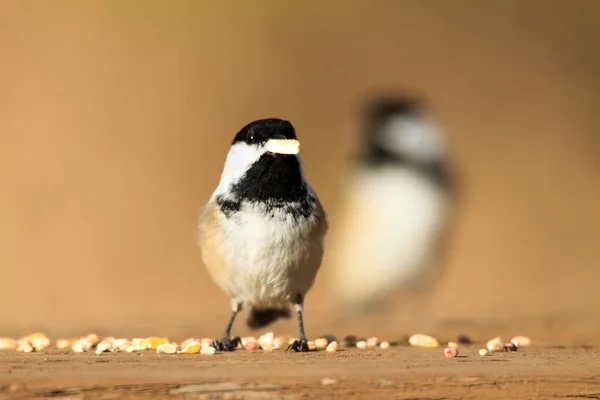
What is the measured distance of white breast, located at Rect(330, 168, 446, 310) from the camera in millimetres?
3305

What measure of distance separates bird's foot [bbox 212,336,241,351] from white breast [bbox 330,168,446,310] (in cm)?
171

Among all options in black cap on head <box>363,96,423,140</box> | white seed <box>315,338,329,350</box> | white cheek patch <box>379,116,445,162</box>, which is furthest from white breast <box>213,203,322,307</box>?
black cap on head <box>363,96,423,140</box>

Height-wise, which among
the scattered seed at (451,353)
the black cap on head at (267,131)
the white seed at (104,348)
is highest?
the black cap on head at (267,131)

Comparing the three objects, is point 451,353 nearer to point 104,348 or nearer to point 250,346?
point 250,346

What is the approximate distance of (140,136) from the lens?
13.8 ft

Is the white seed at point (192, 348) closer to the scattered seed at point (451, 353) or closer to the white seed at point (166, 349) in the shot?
the white seed at point (166, 349)

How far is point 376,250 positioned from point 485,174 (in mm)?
1264

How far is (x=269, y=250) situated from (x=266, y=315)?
1.07ft

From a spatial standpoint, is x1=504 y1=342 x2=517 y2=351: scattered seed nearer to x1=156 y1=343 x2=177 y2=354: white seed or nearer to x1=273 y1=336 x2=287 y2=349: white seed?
x1=273 y1=336 x2=287 y2=349: white seed

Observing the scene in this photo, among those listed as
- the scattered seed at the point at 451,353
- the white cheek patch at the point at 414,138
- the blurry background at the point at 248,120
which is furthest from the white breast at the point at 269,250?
the white cheek patch at the point at 414,138

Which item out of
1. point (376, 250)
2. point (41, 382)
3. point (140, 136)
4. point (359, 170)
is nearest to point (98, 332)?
point (41, 382)

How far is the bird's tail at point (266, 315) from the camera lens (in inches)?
71.9

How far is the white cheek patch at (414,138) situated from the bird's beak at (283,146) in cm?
207

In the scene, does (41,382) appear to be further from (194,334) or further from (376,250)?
(376,250)
